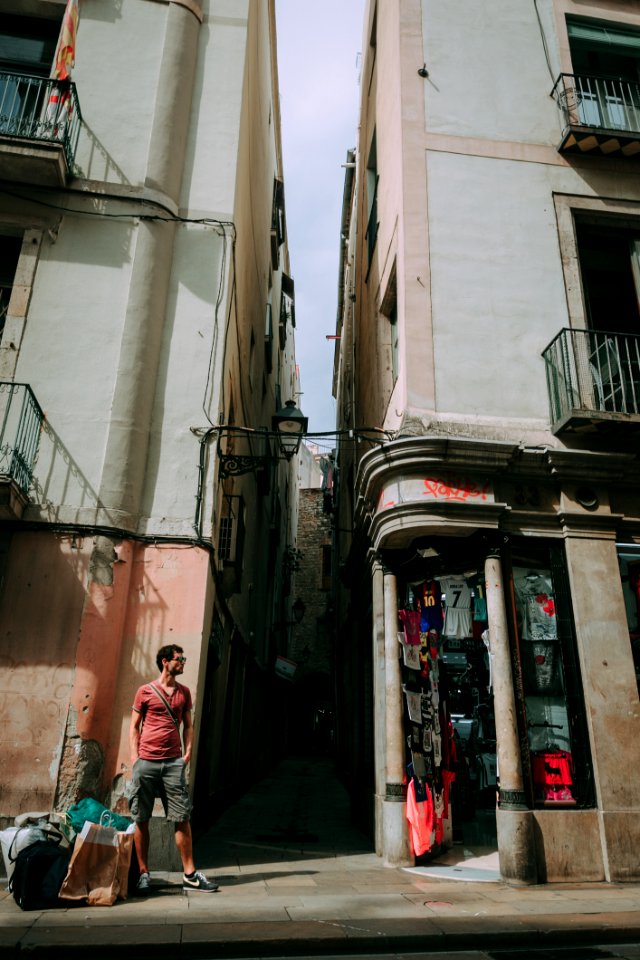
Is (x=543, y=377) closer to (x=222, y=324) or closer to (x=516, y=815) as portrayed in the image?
(x=222, y=324)

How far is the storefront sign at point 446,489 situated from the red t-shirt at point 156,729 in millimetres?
3474

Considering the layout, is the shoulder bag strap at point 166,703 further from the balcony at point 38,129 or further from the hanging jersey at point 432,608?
the balcony at point 38,129

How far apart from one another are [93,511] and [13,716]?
2312 mm

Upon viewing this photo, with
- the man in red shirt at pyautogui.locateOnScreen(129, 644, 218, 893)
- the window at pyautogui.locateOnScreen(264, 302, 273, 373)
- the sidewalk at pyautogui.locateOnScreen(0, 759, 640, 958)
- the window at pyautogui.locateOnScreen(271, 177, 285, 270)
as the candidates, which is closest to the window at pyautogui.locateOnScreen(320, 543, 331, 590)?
the window at pyautogui.locateOnScreen(264, 302, 273, 373)

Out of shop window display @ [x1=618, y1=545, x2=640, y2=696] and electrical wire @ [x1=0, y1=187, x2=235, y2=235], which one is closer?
shop window display @ [x1=618, y1=545, x2=640, y2=696]

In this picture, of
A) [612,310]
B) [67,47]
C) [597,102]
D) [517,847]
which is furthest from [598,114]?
[517,847]

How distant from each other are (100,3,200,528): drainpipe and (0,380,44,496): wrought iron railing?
0.87 meters

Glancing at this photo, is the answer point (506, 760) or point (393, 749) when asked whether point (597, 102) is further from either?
point (393, 749)

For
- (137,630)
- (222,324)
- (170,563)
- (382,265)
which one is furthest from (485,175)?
(137,630)

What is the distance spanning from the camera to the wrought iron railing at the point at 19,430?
300 inches

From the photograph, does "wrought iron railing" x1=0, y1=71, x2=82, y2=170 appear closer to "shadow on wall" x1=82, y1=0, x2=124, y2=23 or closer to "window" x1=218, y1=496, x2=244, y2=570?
"shadow on wall" x1=82, y1=0, x2=124, y2=23

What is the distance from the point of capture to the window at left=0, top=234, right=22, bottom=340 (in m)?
9.04

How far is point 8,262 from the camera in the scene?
9.24 m

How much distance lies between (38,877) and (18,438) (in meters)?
4.63
